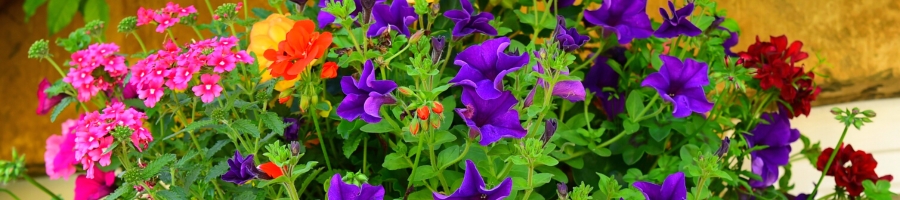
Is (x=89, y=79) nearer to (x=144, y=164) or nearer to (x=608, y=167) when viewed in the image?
(x=144, y=164)

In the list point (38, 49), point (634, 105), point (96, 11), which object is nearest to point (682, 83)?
point (634, 105)

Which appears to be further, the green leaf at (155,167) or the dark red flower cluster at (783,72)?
the dark red flower cluster at (783,72)

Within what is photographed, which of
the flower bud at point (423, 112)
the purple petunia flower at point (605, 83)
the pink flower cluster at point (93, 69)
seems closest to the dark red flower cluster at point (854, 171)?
the purple petunia flower at point (605, 83)

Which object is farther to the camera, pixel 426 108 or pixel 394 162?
pixel 394 162

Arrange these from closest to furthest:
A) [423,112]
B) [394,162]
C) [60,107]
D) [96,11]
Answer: [423,112]
[394,162]
[60,107]
[96,11]

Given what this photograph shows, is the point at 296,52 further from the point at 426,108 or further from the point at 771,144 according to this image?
the point at 771,144

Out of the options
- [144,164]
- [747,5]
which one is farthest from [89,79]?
[747,5]

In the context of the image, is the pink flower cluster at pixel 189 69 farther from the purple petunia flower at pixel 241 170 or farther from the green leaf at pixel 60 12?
the green leaf at pixel 60 12

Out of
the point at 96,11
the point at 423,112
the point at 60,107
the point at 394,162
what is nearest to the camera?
the point at 423,112
